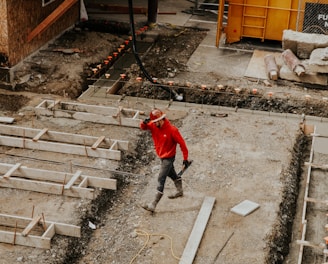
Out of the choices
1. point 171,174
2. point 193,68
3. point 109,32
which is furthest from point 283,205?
point 109,32

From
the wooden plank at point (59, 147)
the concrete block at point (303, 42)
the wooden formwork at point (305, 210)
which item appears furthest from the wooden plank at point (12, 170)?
the concrete block at point (303, 42)

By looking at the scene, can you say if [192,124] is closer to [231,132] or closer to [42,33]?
[231,132]

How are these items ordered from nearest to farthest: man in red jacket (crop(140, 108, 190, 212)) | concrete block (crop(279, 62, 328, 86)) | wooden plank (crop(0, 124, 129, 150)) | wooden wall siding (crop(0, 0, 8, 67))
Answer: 1. man in red jacket (crop(140, 108, 190, 212))
2. wooden plank (crop(0, 124, 129, 150))
3. wooden wall siding (crop(0, 0, 8, 67))
4. concrete block (crop(279, 62, 328, 86))

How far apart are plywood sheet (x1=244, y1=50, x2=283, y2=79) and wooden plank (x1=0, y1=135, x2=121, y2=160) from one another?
21.7 ft

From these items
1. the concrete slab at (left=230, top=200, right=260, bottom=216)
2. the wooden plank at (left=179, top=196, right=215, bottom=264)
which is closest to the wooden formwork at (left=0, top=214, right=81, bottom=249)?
the wooden plank at (left=179, top=196, right=215, bottom=264)

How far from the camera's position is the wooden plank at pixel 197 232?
948cm

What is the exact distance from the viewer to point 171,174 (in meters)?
10.9

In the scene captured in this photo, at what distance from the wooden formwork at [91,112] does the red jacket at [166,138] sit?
3.42 meters

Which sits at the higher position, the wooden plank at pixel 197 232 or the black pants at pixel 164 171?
the black pants at pixel 164 171

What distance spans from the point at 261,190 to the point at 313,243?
1903 millimetres

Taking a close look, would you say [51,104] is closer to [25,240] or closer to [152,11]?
[25,240]

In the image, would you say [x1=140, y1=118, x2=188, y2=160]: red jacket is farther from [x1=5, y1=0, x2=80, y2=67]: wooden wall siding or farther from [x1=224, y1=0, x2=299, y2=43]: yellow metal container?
[x1=224, y1=0, x2=299, y2=43]: yellow metal container

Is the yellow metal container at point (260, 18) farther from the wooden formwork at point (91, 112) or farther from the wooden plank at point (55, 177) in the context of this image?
the wooden plank at point (55, 177)

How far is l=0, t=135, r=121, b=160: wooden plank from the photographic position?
12398 mm
